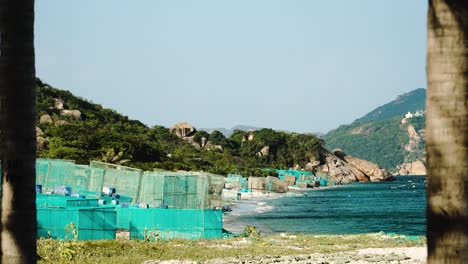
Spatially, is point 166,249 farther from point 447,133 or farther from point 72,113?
point 72,113

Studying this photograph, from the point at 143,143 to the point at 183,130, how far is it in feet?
209

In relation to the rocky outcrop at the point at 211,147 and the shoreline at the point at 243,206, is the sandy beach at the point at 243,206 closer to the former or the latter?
the shoreline at the point at 243,206

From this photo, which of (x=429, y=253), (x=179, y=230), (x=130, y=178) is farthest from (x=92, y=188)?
(x=429, y=253)

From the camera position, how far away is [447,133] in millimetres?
4129

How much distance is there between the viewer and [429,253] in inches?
163

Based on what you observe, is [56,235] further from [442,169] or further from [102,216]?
[442,169]

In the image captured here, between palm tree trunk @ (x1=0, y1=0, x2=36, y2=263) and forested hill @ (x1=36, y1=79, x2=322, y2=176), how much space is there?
188 feet

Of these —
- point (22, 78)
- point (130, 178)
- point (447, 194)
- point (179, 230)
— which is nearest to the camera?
point (447, 194)

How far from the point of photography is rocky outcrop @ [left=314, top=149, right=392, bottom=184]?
169625 millimetres

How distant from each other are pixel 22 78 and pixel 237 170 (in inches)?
4620

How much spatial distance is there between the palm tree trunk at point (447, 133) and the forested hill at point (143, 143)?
59.3 metres

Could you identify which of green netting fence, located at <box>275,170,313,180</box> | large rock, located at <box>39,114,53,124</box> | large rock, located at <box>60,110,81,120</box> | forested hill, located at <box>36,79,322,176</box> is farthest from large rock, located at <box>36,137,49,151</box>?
green netting fence, located at <box>275,170,313,180</box>

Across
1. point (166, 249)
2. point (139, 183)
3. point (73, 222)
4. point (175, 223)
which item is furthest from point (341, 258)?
point (139, 183)

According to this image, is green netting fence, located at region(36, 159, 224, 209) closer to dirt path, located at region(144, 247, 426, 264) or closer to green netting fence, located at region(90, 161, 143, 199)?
green netting fence, located at region(90, 161, 143, 199)
